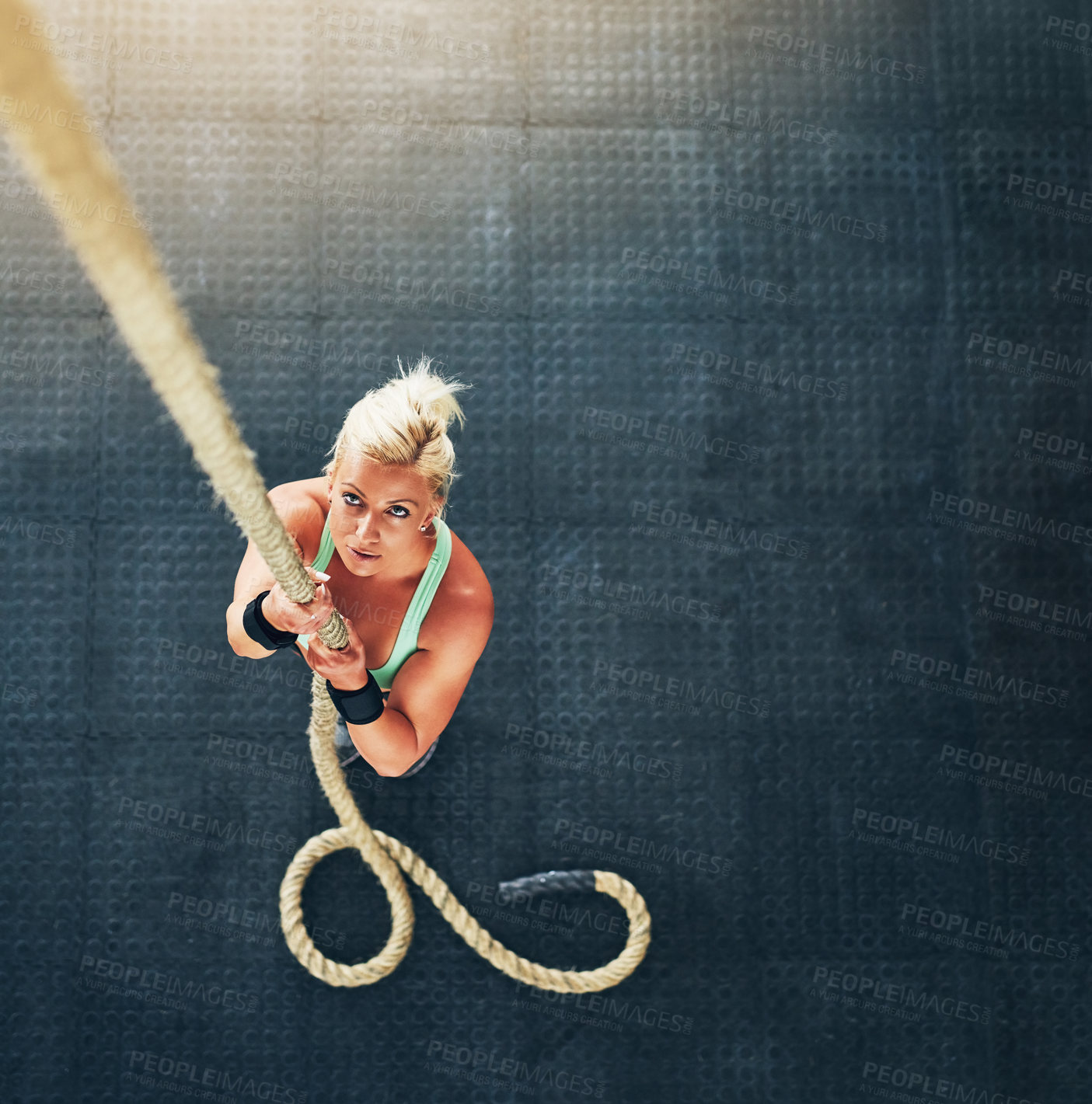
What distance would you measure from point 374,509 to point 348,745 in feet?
3.98

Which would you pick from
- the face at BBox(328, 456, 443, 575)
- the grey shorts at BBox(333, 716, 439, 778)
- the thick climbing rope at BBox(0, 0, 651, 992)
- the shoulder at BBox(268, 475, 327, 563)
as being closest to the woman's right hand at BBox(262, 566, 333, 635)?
the thick climbing rope at BBox(0, 0, 651, 992)

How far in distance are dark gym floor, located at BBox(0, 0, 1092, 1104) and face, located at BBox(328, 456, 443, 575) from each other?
111 cm

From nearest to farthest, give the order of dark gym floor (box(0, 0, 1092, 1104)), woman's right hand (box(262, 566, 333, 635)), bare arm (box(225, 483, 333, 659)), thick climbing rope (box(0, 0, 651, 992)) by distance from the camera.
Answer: thick climbing rope (box(0, 0, 651, 992)) < woman's right hand (box(262, 566, 333, 635)) < bare arm (box(225, 483, 333, 659)) < dark gym floor (box(0, 0, 1092, 1104))

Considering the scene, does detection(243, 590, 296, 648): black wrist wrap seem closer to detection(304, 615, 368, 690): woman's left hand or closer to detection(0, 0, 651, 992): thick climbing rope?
detection(304, 615, 368, 690): woman's left hand

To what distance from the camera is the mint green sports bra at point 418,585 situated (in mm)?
1984

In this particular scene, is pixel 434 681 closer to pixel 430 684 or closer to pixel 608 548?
pixel 430 684

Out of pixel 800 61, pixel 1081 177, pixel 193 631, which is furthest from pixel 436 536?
pixel 1081 177

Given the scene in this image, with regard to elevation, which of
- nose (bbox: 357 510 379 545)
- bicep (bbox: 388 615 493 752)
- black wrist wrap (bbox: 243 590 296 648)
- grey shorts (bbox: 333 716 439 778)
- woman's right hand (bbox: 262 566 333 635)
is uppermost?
nose (bbox: 357 510 379 545)

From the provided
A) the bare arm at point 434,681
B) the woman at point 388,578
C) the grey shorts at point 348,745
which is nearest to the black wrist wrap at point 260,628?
the woman at point 388,578

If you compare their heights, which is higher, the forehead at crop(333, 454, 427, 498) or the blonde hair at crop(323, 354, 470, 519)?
the blonde hair at crop(323, 354, 470, 519)

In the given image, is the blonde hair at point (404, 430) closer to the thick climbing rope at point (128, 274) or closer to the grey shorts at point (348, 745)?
the thick climbing rope at point (128, 274)

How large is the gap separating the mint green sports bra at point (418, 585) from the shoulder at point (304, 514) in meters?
0.02

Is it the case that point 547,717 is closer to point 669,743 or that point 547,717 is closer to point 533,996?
point 669,743

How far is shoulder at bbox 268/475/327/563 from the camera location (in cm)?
196
